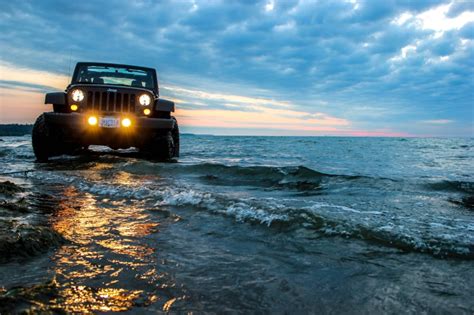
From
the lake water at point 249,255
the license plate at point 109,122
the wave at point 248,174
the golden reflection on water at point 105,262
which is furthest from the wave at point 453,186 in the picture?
the license plate at point 109,122

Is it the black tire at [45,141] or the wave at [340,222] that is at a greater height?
the black tire at [45,141]

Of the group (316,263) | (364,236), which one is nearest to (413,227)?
(364,236)

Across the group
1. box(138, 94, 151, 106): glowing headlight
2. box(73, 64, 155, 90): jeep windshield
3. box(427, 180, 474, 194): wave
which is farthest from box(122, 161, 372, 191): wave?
box(73, 64, 155, 90): jeep windshield

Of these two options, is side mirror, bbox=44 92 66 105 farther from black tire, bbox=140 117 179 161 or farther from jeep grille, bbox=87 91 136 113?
black tire, bbox=140 117 179 161

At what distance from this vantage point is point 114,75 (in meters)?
7.87

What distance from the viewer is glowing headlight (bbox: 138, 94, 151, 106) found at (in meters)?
7.03

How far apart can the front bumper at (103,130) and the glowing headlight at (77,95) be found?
16.1 inches

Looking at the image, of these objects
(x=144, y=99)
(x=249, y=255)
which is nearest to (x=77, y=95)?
(x=144, y=99)

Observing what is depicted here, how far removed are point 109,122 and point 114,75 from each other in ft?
5.47

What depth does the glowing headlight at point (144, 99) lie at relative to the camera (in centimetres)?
703

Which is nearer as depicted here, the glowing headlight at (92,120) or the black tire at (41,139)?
the glowing headlight at (92,120)

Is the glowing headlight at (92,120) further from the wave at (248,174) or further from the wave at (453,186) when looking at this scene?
the wave at (453,186)

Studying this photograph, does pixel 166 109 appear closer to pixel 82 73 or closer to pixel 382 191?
pixel 82 73

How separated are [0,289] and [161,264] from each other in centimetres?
68
